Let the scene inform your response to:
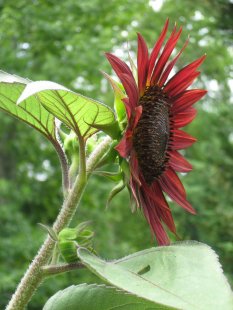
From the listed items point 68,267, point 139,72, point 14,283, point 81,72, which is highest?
point 139,72

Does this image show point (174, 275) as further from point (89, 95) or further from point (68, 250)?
point (89, 95)

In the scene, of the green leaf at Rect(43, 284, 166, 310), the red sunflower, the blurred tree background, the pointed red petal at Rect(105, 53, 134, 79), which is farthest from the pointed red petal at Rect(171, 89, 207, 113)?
the blurred tree background

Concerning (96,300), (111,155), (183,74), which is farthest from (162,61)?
(96,300)

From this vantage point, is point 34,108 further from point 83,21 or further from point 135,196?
point 83,21

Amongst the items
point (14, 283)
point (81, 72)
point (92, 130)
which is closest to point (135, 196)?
point (92, 130)

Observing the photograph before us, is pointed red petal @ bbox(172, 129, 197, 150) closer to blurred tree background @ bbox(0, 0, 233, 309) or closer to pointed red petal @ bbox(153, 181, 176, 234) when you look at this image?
pointed red petal @ bbox(153, 181, 176, 234)

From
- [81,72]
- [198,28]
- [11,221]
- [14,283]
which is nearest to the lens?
Result: [14,283]
